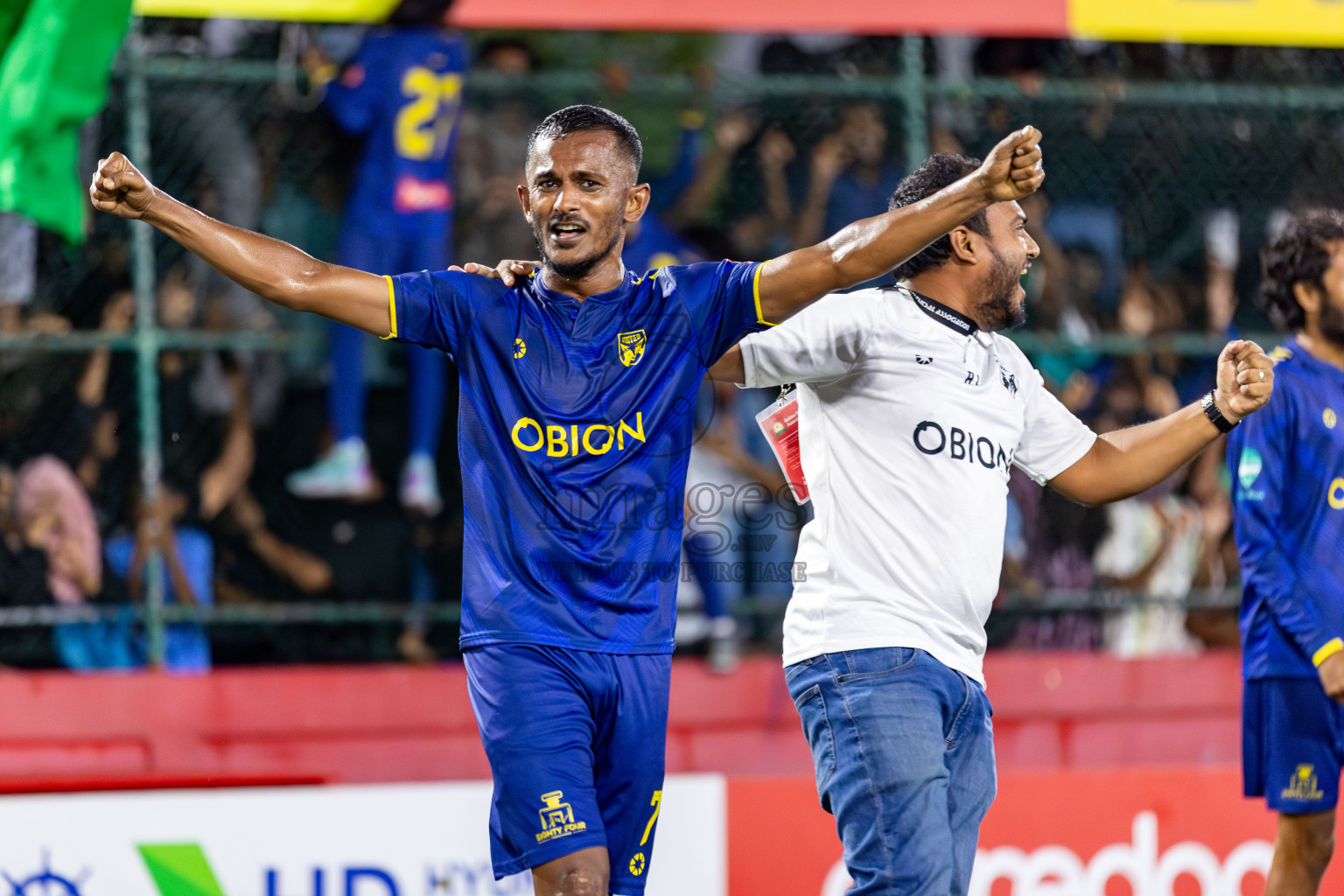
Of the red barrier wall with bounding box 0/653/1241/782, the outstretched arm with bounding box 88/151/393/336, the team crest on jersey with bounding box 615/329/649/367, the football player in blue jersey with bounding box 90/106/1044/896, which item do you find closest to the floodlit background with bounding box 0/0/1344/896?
the red barrier wall with bounding box 0/653/1241/782

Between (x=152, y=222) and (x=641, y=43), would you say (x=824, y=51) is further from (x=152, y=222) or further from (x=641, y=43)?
(x=152, y=222)

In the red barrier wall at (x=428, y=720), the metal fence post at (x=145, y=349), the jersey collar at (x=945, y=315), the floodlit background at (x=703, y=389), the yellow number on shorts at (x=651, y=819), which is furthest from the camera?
the metal fence post at (x=145, y=349)

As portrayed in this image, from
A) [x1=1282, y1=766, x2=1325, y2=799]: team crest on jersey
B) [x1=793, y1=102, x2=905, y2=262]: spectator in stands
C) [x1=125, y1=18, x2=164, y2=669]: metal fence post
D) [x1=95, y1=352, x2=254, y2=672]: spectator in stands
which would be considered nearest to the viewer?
[x1=1282, y1=766, x2=1325, y2=799]: team crest on jersey

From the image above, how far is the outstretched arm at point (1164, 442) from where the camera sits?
3602 mm

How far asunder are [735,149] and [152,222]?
4595mm

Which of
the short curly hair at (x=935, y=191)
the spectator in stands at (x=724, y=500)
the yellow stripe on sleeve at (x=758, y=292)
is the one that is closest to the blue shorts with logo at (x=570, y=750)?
the yellow stripe on sleeve at (x=758, y=292)

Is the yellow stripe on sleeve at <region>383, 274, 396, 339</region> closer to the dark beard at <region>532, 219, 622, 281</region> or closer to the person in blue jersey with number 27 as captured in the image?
the dark beard at <region>532, 219, 622, 281</region>

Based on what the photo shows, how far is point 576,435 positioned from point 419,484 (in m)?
3.61

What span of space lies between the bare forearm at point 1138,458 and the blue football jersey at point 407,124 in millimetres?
3688

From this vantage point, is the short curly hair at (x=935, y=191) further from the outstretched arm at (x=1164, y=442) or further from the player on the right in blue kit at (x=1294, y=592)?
the player on the right in blue kit at (x=1294, y=592)

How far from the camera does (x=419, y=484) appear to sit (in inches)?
261

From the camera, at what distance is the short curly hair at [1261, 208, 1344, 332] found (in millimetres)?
4418

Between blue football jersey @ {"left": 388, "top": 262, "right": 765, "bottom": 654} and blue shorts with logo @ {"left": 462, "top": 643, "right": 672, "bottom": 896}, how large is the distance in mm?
56

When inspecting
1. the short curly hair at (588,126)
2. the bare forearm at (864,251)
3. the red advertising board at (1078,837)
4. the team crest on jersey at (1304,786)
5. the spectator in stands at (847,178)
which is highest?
the spectator in stands at (847,178)
